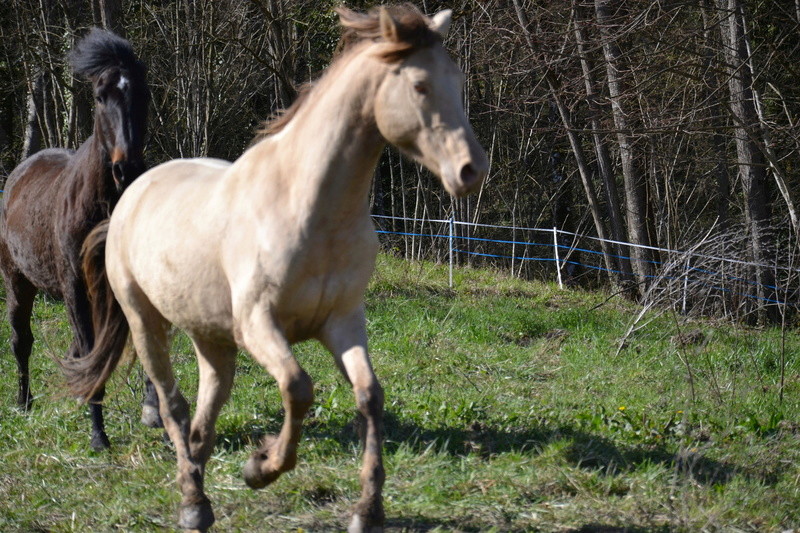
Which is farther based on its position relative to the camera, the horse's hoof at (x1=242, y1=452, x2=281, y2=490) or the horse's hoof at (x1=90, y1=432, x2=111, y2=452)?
the horse's hoof at (x1=90, y1=432, x2=111, y2=452)

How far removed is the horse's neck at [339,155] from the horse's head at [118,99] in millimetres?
2395

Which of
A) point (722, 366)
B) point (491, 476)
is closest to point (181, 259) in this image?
point (491, 476)

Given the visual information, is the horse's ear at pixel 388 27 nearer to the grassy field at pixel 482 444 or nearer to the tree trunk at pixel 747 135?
the grassy field at pixel 482 444

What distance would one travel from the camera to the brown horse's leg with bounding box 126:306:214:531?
4.39 m

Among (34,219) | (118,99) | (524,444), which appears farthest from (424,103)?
(34,219)

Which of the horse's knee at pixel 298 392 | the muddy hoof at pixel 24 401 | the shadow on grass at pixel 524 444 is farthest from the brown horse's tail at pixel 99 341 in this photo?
the horse's knee at pixel 298 392

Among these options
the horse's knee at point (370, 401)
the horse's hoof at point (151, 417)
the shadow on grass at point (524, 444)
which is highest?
the horse's knee at point (370, 401)

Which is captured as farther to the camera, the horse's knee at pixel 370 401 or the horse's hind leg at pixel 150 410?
the horse's hind leg at pixel 150 410

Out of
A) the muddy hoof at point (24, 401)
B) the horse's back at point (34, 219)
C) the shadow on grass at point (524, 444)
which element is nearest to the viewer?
the shadow on grass at point (524, 444)

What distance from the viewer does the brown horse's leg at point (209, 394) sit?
14.8 feet

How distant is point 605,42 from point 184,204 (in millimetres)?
6576

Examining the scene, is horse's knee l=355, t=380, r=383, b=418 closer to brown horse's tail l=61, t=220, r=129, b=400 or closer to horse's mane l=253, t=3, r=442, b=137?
horse's mane l=253, t=3, r=442, b=137

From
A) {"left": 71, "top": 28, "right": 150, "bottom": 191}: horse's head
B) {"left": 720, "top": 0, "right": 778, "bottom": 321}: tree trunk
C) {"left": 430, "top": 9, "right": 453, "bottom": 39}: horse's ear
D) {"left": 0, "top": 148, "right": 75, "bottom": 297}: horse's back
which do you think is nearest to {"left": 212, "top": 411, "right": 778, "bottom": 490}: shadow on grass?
{"left": 71, "top": 28, "right": 150, "bottom": 191}: horse's head

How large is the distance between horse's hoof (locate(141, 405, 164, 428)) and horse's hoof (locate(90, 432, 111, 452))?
388 mm
